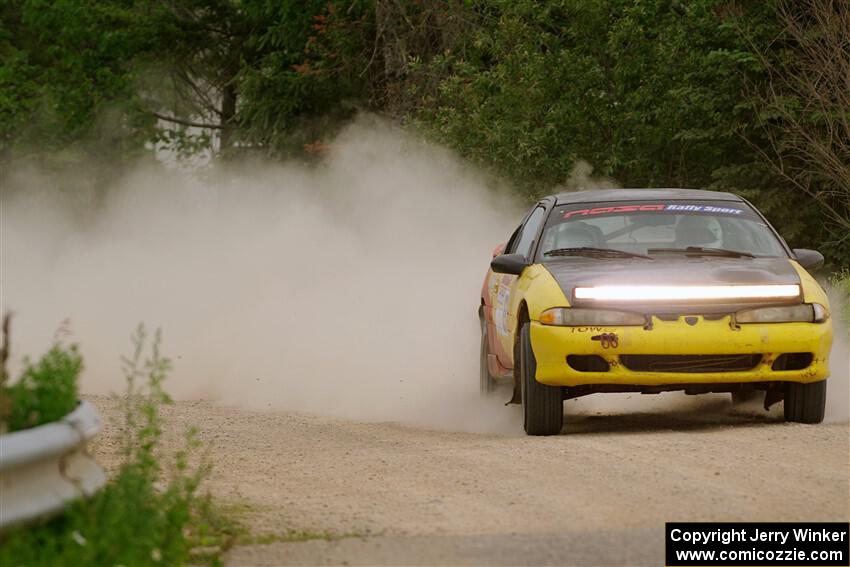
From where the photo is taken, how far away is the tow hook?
9.84 metres

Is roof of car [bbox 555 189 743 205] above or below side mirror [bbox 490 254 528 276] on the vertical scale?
above

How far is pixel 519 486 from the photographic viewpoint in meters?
8.07

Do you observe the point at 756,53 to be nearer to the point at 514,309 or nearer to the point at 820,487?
the point at 514,309

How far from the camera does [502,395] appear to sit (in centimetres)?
1249

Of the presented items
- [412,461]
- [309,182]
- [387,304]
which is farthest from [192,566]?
[309,182]

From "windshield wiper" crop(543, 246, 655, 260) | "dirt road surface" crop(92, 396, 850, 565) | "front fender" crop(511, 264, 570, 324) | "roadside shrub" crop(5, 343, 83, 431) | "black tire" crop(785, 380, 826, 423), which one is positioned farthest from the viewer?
"windshield wiper" crop(543, 246, 655, 260)

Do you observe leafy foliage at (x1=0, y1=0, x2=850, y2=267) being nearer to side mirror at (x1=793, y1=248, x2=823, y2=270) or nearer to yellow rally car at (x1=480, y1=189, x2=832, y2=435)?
side mirror at (x1=793, y1=248, x2=823, y2=270)

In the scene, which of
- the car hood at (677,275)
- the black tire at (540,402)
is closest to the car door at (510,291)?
the car hood at (677,275)

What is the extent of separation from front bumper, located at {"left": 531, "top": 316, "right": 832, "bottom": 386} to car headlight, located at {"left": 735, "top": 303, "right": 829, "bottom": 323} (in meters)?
0.03

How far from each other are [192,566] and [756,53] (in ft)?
63.1

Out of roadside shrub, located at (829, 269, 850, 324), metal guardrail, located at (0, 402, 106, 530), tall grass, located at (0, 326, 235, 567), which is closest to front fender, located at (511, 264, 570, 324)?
tall grass, located at (0, 326, 235, 567)

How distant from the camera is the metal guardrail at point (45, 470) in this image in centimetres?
566

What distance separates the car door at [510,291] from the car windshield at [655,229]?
0.20m

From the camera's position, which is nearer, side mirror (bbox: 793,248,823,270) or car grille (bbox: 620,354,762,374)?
car grille (bbox: 620,354,762,374)
